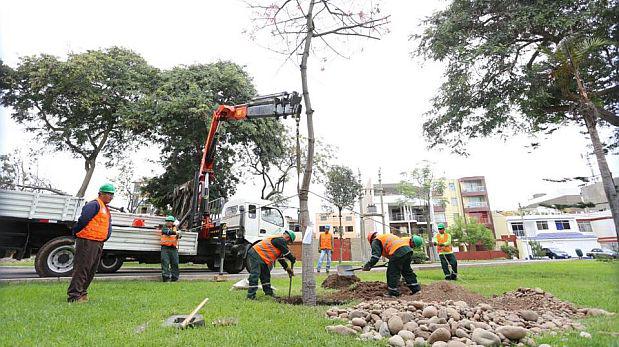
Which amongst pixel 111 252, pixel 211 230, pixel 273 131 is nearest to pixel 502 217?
pixel 273 131

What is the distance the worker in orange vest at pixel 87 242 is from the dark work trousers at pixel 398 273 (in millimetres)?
4876

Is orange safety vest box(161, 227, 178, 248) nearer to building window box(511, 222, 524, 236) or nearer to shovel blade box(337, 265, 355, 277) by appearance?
shovel blade box(337, 265, 355, 277)

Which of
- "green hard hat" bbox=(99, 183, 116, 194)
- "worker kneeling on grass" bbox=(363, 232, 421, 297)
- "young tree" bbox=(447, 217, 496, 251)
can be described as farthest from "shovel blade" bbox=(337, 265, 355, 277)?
"young tree" bbox=(447, 217, 496, 251)

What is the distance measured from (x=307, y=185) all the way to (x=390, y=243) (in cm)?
206

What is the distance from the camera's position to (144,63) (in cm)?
1700

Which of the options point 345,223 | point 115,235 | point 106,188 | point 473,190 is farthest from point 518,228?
point 106,188

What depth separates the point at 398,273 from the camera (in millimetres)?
6309

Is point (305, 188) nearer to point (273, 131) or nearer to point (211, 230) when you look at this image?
point (211, 230)

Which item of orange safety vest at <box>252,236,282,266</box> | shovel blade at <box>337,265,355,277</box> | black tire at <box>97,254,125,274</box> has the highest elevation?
orange safety vest at <box>252,236,282,266</box>

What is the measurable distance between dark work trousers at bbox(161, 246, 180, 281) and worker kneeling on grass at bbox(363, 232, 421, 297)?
5.11m

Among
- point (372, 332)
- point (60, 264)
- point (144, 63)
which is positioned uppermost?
point (144, 63)

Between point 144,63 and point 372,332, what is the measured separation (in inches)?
694

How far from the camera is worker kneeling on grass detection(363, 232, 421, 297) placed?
6223 mm

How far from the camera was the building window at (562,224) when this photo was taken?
42.0m
